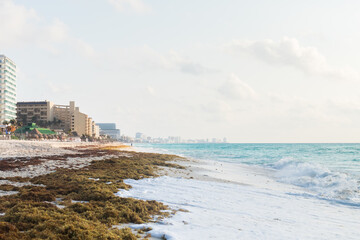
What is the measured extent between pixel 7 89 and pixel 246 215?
477 ft

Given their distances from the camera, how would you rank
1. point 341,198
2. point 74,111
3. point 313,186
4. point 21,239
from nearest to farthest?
point 21,239, point 341,198, point 313,186, point 74,111

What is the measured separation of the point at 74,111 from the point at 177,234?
19271 cm

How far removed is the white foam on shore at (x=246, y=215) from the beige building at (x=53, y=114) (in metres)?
170

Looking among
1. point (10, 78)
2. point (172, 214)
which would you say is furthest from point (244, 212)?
point (10, 78)

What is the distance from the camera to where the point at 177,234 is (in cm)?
608

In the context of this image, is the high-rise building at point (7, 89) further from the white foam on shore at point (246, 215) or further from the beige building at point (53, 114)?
the white foam on shore at point (246, 215)

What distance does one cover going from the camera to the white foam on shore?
6.58 m

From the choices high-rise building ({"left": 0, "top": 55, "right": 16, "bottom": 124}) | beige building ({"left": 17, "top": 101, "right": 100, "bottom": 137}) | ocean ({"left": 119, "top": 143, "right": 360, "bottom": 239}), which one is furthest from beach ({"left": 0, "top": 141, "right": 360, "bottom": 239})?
beige building ({"left": 17, "top": 101, "right": 100, "bottom": 137})

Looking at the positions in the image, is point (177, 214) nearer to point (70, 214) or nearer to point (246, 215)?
point (246, 215)

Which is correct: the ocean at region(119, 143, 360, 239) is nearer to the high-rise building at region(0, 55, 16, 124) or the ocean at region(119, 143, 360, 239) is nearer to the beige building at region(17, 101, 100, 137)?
the high-rise building at region(0, 55, 16, 124)

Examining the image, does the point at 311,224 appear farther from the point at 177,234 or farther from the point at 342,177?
the point at 342,177

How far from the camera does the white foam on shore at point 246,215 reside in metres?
6.58

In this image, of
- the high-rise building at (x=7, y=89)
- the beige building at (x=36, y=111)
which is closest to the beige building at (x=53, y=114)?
the beige building at (x=36, y=111)

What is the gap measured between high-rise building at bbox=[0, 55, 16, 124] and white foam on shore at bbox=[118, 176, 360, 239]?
133735 millimetres
